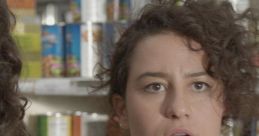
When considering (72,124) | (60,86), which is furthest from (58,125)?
(60,86)

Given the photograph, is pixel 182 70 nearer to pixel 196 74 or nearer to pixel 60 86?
pixel 196 74

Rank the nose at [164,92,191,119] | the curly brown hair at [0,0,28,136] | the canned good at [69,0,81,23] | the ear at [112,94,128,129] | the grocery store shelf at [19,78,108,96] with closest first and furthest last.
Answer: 1. the curly brown hair at [0,0,28,136]
2. the nose at [164,92,191,119]
3. the ear at [112,94,128,129]
4. the grocery store shelf at [19,78,108,96]
5. the canned good at [69,0,81,23]

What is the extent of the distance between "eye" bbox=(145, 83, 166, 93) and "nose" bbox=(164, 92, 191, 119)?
0.02 meters

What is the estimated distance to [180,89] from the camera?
96 centimetres

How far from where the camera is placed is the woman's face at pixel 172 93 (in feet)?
3.12

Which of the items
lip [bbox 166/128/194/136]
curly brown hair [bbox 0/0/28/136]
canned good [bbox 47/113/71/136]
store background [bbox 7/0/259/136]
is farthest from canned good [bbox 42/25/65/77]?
curly brown hair [bbox 0/0/28/136]

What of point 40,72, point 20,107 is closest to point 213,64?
point 20,107

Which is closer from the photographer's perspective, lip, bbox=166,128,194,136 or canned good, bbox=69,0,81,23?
lip, bbox=166,128,194,136

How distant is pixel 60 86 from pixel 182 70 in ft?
2.05

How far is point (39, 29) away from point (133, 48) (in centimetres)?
62

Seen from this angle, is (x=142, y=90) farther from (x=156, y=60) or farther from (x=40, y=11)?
(x=40, y=11)

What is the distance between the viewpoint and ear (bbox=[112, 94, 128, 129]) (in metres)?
1.08

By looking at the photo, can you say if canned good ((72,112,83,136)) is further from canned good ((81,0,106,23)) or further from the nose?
the nose

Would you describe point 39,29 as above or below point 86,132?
above
